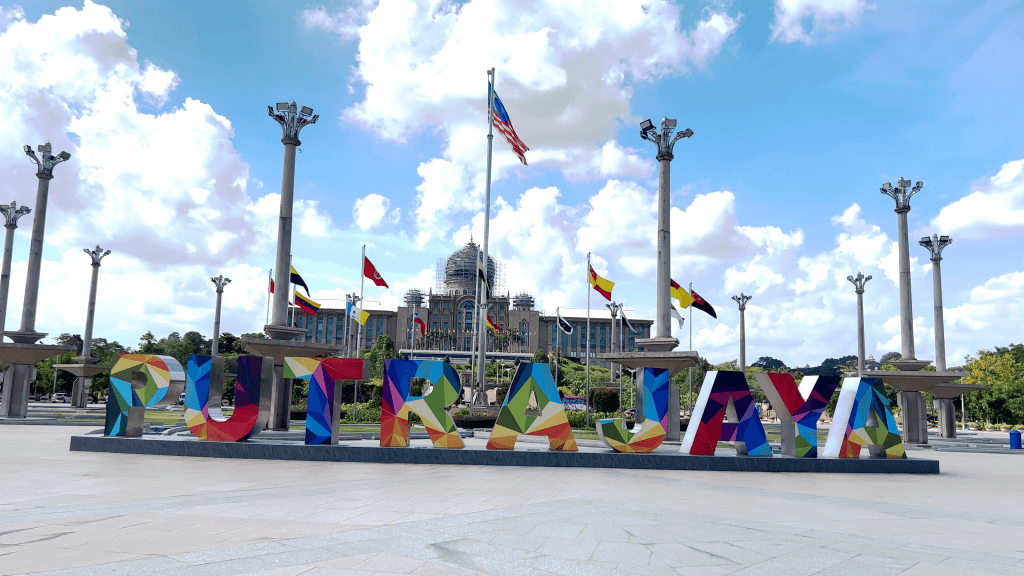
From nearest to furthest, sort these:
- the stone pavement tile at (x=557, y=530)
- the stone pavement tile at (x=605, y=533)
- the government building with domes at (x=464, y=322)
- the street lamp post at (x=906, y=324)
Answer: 1. the stone pavement tile at (x=605, y=533)
2. the stone pavement tile at (x=557, y=530)
3. the street lamp post at (x=906, y=324)
4. the government building with domes at (x=464, y=322)

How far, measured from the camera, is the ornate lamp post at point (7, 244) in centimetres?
4184

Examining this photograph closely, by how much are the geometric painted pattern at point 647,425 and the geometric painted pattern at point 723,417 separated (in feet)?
3.75

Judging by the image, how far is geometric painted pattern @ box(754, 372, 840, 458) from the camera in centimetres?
2056

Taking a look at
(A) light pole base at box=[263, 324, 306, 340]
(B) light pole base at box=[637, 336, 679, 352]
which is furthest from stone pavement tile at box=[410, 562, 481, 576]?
(A) light pole base at box=[263, 324, 306, 340]

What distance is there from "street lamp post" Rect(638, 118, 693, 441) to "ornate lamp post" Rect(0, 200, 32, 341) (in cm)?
3962

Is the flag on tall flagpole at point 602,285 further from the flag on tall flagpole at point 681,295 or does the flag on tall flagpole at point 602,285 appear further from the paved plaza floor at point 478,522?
the paved plaza floor at point 478,522

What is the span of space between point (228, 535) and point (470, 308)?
12573 centimetres

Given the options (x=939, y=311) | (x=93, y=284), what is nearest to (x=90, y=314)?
(x=93, y=284)

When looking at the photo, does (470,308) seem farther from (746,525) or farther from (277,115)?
(746,525)

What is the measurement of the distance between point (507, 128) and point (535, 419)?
20.6 m

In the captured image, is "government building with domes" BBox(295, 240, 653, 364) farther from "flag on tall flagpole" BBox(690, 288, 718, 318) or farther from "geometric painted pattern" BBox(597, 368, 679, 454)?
"geometric painted pattern" BBox(597, 368, 679, 454)

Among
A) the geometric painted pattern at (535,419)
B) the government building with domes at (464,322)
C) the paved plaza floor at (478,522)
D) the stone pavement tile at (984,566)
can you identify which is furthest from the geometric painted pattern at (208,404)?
the government building with domes at (464,322)

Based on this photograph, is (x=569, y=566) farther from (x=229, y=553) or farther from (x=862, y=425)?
(x=862, y=425)

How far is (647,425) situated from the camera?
20328 mm
